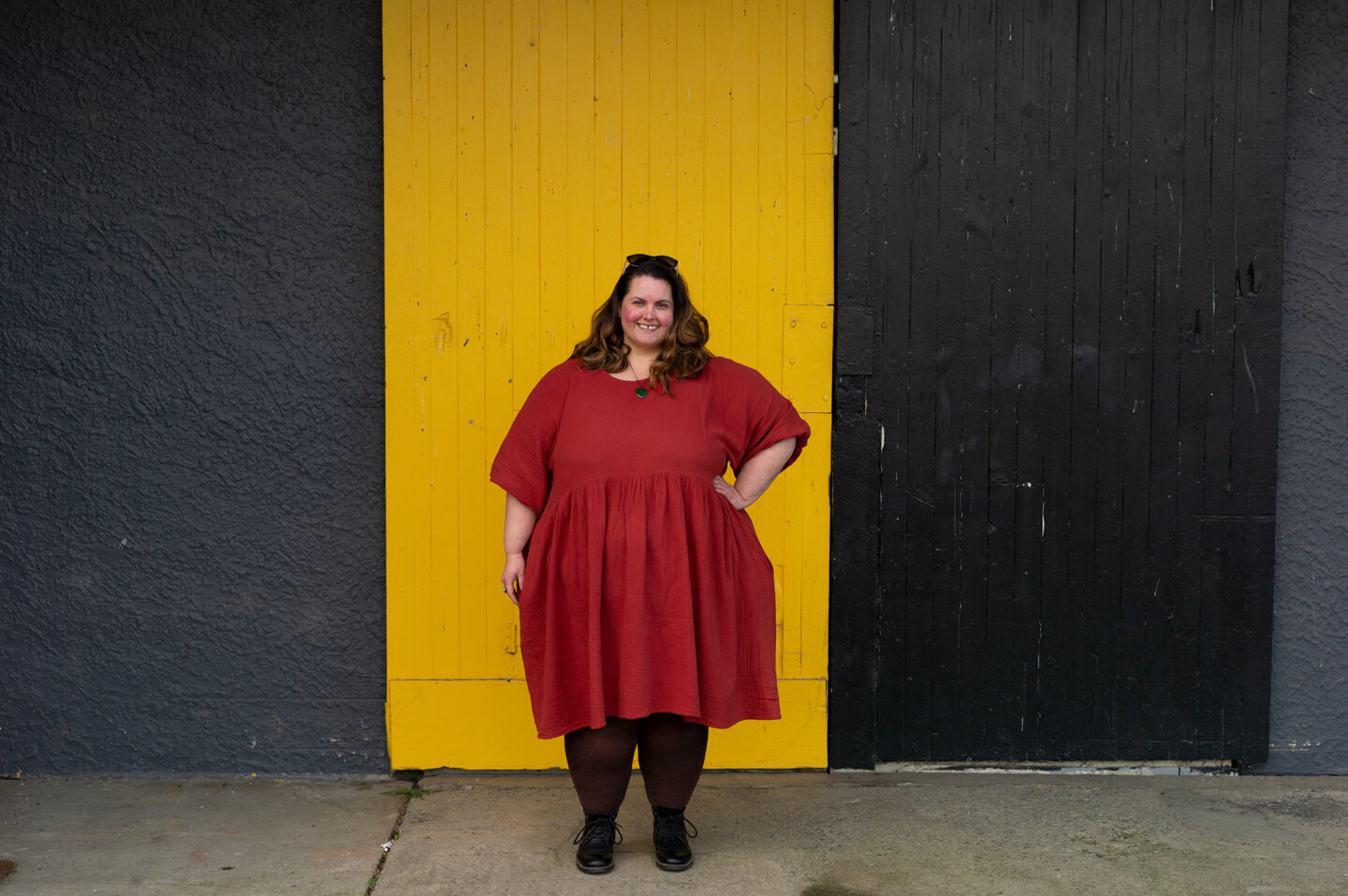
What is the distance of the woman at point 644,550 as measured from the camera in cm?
314

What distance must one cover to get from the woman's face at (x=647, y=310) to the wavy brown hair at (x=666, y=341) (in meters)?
0.02

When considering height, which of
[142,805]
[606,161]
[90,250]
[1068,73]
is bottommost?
[142,805]

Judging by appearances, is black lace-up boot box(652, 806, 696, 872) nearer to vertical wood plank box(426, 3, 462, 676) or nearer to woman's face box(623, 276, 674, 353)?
vertical wood plank box(426, 3, 462, 676)

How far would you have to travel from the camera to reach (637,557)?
3.12 meters

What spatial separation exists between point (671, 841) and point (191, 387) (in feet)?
7.10

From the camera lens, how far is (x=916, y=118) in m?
4.02

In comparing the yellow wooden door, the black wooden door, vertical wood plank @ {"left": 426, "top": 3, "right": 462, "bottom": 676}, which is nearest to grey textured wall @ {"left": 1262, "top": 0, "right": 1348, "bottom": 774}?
the black wooden door

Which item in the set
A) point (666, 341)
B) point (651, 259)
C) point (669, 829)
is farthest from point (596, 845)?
point (651, 259)

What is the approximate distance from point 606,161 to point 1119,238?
1722 millimetres

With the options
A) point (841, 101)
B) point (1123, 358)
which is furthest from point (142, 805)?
point (1123, 358)

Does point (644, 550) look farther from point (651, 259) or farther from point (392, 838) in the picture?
point (392, 838)

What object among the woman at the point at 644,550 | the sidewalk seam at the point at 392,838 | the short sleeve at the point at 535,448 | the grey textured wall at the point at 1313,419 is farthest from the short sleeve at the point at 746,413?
the grey textured wall at the point at 1313,419

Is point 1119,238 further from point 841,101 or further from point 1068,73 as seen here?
point 841,101

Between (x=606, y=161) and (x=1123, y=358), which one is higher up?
(x=606, y=161)
